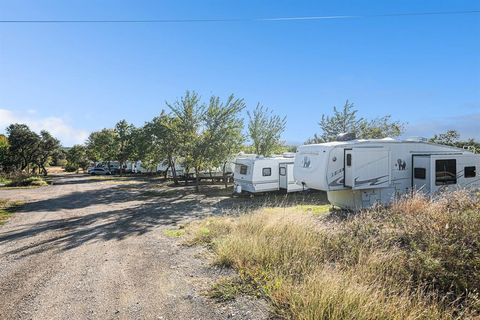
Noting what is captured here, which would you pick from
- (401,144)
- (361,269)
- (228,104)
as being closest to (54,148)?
(228,104)

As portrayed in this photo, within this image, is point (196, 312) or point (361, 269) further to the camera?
point (361, 269)

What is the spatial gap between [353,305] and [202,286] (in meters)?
2.30

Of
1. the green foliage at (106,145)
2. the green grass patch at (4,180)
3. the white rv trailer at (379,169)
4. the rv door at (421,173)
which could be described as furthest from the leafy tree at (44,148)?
the rv door at (421,173)

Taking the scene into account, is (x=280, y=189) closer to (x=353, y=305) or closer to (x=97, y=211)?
(x=97, y=211)

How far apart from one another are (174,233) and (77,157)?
160 ft

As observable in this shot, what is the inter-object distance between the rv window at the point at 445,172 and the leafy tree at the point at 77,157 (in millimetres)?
49676

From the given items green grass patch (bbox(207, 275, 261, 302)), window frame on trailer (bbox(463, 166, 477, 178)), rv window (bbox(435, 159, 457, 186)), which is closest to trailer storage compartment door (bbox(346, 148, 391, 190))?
rv window (bbox(435, 159, 457, 186))

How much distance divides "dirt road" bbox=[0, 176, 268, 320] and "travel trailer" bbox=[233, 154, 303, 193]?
23.5 feet

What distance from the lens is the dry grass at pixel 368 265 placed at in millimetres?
3475

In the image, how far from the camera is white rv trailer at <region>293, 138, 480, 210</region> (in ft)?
37.7

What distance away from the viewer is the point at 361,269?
438 cm

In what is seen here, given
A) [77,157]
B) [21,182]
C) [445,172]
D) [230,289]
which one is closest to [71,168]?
[77,157]

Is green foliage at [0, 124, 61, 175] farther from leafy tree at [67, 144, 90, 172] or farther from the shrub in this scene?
the shrub

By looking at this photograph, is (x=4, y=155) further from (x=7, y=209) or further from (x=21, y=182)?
(x=7, y=209)
